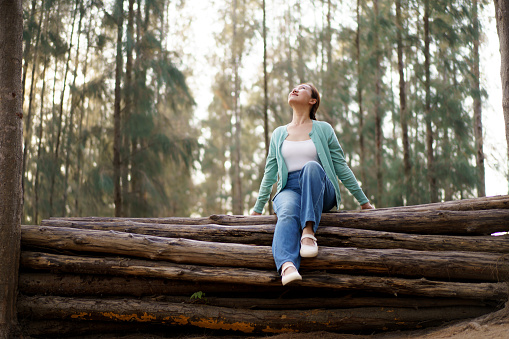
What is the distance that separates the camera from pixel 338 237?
13.7 ft

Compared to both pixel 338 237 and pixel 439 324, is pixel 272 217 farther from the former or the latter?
pixel 439 324

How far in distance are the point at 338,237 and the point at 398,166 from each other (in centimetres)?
1027

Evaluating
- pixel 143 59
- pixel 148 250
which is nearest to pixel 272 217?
pixel 148 250

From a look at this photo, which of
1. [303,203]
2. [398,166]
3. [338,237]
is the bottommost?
[338,237]

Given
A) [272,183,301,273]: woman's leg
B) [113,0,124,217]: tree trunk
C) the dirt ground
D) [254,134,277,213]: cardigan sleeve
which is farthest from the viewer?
[113,0,124,217]: tree trunk

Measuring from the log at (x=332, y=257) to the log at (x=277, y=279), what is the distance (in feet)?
0.26

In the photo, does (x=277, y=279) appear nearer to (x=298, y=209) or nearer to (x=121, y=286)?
(x=298, y=209)

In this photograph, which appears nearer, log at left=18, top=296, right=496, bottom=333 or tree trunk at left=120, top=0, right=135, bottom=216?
log at left=18, top=296, right=496, bottom=333

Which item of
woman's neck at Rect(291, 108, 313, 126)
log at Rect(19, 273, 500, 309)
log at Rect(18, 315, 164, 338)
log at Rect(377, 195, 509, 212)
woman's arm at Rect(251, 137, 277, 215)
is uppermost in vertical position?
woman's neck at Rect(291, 108, 313, 126)

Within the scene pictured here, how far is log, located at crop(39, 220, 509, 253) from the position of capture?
4148 mm

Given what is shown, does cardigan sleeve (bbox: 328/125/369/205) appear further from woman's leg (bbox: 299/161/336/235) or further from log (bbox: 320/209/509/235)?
woman's leg (bbox: 299/161/336/235)

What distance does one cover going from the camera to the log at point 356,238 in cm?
415

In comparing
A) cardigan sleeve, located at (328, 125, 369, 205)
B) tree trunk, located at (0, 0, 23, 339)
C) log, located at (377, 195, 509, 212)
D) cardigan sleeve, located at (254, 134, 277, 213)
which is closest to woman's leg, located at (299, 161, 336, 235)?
cardigan sleeve, located at (328, 125, 369, 205)

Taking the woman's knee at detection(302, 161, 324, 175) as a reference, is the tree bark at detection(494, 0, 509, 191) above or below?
above
